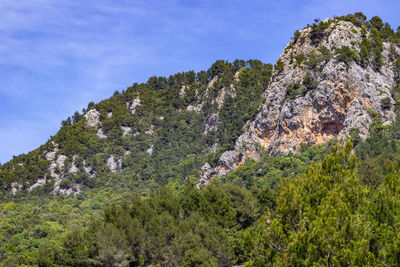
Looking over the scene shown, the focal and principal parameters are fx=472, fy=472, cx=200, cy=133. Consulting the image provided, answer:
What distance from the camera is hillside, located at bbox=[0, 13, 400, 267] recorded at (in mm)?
23000

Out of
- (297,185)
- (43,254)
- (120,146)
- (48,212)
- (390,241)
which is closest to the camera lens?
(390,241)

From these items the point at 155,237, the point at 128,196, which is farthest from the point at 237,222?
the point at 128,196

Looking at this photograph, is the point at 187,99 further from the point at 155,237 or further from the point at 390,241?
the point at 390,241

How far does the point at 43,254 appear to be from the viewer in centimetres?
4300

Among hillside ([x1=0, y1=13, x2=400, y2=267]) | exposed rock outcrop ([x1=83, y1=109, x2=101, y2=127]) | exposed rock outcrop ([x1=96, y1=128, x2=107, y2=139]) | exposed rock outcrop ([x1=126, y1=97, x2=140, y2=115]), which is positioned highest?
exposed rock outcrop ([x1=126, y1=97, x2=140, y2=115])

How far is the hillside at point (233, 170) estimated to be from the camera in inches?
906

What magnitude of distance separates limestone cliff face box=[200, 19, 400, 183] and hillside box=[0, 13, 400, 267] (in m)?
0.22

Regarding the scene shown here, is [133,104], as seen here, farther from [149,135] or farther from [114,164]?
[114,164]

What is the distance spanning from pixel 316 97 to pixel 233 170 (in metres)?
18.6

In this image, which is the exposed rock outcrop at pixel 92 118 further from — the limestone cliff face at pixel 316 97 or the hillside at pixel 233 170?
the limestone cliff face at pixel 316 97

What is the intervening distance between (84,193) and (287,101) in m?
45.5

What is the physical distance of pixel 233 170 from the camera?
80250 mm

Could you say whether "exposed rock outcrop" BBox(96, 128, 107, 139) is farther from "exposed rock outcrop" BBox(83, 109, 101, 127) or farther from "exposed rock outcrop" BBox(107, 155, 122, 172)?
"exposed rock outcrop" BBox(107, 155, 122, 172)

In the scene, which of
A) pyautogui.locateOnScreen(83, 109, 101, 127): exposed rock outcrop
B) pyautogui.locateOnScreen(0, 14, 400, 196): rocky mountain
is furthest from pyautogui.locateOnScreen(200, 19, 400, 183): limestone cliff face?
pyautogui.locateOnScreen(83, 109, 101, 127): exposed rock outcrop
